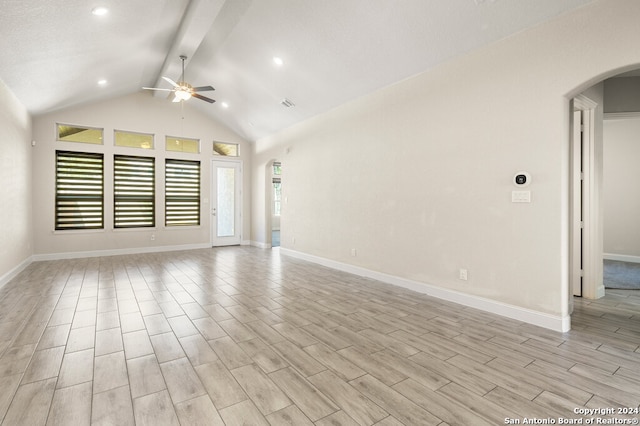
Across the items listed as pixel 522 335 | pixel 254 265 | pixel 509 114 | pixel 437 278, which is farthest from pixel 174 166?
pixel 522 335

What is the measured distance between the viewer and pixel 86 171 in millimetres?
7074

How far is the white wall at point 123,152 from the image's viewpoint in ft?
21.6

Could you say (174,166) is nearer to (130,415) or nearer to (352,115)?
(352,115)

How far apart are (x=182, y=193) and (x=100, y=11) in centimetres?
502

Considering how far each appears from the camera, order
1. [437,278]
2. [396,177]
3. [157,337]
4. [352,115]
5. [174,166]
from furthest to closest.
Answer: [174,166]
[352,115]
[396,177]
[437,278]
[157,337]

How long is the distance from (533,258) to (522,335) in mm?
781

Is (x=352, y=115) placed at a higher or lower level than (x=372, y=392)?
higher

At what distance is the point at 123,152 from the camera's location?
7414 mm

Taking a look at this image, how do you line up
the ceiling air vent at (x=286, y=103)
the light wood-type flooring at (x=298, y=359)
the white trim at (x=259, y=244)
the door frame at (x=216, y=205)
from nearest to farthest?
the light wood-type flooring at (x=298, y=359), the ceiling air vent at (x=286, y=103), the white trim at (x=259, y=244), the door frame at (x=216, y=205)

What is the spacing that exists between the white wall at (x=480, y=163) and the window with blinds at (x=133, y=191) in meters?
4.86

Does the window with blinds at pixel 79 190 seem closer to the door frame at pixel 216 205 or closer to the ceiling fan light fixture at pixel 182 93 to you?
the door frame at pixel 216 205

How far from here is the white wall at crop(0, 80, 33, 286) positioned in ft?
15.2

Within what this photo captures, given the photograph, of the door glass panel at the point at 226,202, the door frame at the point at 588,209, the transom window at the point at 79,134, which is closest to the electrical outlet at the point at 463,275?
the door frame at the point at 588,209

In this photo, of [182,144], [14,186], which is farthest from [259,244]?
[14,186]
